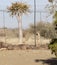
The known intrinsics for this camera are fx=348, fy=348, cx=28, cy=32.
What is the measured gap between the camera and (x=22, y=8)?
32.1m

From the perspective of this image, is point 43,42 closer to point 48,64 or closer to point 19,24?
Result: point 19,24

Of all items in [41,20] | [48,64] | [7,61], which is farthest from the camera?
[41,20]

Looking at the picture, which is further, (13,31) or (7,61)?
(13,31)

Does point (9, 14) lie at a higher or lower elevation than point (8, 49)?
higher

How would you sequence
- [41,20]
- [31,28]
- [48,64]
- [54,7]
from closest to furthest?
[54,7] → [48,64] → [41,20] → [31,28]

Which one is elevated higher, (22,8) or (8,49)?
(22,8)

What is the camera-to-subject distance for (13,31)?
40812 millimetres

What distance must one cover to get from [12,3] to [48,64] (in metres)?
14.7

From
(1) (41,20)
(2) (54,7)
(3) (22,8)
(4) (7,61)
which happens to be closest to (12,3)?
(3) (22,8)

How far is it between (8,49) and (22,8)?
520cm

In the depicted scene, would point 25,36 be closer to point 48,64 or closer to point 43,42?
point 43,42

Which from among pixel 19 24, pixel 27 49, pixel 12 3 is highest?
pixel 12 3

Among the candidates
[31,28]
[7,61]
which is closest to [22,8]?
[31,28]

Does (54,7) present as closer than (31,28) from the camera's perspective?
Yes
